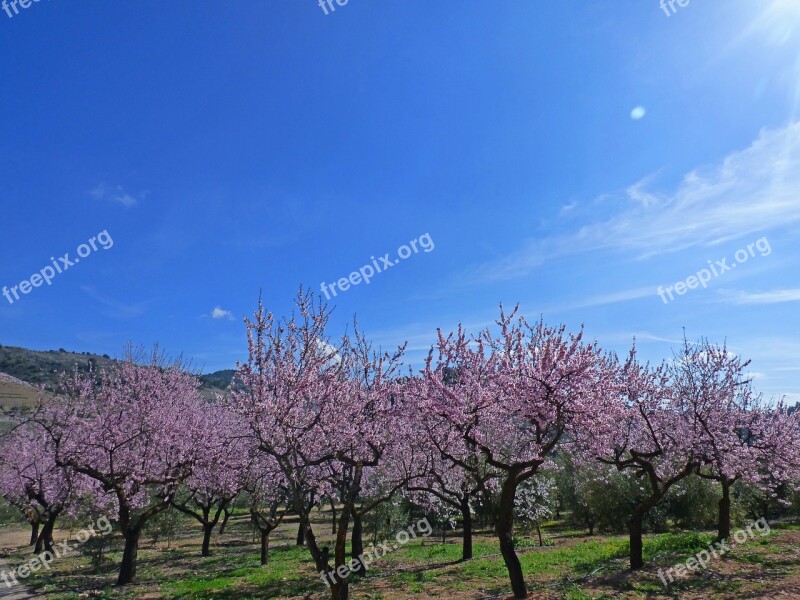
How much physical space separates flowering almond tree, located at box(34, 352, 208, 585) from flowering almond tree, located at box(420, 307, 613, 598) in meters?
12.3

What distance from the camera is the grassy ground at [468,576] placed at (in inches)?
531

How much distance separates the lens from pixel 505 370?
492 inches

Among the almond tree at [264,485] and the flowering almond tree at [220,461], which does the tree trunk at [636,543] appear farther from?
the flowering almond tree at [220,461]

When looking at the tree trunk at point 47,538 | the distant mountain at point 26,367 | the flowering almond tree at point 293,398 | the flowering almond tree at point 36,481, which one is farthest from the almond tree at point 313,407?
the distant mountain at point 26,367

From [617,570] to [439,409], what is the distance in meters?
9.79

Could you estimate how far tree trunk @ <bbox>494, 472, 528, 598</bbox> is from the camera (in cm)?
1263

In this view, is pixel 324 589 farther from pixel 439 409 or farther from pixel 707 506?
pixel 707 506

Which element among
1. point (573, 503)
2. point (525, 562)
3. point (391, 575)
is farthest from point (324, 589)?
point (573, 503)

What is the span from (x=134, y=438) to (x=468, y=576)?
1430 cm

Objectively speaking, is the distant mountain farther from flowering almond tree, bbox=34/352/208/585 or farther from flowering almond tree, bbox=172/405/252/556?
flowering almond tree, bbox=34/352/208/585

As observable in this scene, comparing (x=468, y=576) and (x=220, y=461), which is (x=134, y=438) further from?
(x=468, y=576)

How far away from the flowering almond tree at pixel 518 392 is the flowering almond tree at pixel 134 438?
40.2 feet

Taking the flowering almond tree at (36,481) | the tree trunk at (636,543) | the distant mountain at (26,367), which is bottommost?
the tree trunk at (636,543)

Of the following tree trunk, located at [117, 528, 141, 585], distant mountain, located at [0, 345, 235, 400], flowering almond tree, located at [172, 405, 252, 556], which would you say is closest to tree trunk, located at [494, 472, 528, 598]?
flowering almond tree, located at [172, 405, 252, 556]
